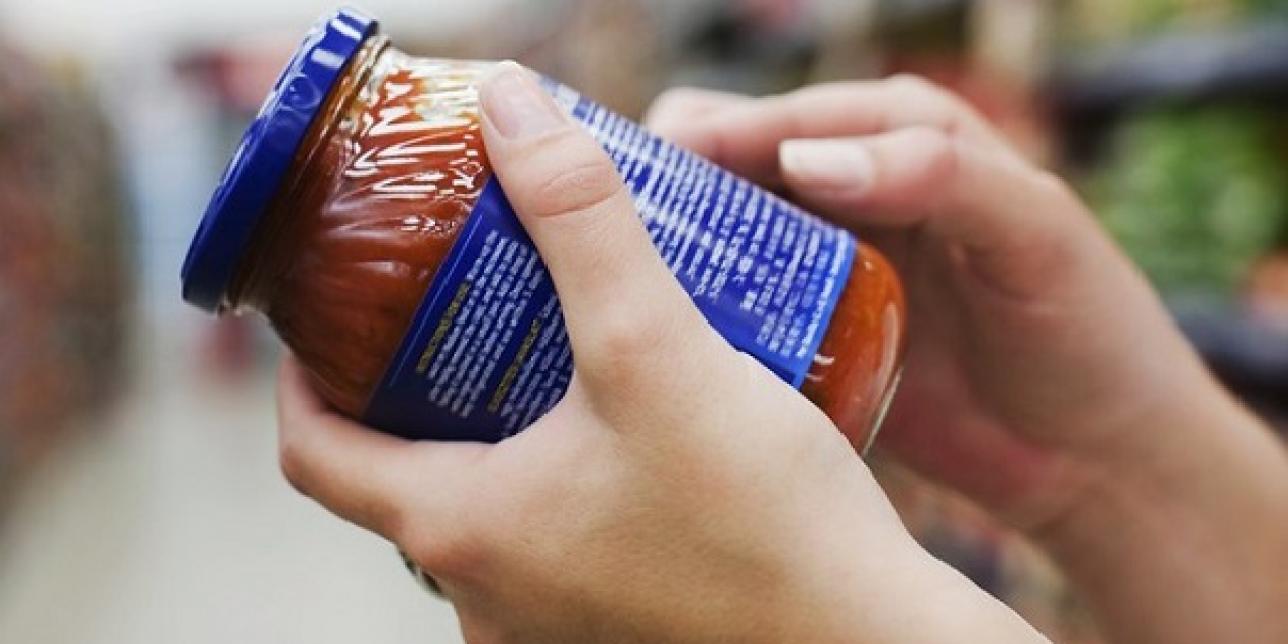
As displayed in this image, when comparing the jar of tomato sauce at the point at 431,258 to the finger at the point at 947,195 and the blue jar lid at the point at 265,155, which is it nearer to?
the blue jar lid at the point at 265,155

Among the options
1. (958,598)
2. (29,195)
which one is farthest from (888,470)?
(29,195)

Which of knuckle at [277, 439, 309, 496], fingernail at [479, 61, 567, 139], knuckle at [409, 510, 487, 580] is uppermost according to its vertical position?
fingernail at [479, 61, 567, 139]

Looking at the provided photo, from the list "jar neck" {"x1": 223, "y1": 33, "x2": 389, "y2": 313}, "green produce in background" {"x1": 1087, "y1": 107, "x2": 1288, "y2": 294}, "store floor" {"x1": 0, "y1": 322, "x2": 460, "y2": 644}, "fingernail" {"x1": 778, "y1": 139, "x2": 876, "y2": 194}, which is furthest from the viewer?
"store floor" {"x1": 0, "y1": 322, "x2": 460, "y2": 644}

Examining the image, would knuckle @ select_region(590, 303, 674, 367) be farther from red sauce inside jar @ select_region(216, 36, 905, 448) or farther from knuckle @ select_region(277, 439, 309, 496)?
knuckle @ select_region(277, 439, 309, 496)

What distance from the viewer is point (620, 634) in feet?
1.97

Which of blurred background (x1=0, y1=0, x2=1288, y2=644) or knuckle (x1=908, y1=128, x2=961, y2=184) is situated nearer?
knuckle (x1=908, y1=128, x2=961, y2=184)

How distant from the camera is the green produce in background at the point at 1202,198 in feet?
6.59

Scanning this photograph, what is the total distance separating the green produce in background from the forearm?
42.4 inches

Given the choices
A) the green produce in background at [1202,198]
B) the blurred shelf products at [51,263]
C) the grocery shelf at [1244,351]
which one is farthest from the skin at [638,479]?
the blurred shelf products at [51,263]

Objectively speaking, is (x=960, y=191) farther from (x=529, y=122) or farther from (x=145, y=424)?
(x=145, y=424)

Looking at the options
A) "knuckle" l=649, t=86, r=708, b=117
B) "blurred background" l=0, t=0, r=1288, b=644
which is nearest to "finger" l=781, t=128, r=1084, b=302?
"knuckle" l=649, t=86, r=708, b=117

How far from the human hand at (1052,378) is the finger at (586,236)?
13.8 inches

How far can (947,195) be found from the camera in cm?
90

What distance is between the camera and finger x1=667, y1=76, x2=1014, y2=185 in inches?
38.2
